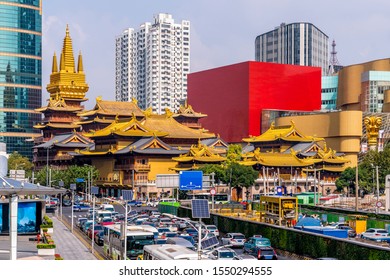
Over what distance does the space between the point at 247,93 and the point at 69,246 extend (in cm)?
10344

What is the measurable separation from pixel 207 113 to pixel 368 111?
33087 mm

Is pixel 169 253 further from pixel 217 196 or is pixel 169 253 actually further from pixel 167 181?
pixel 217 196

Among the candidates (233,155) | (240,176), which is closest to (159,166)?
(233,155)

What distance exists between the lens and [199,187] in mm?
85250

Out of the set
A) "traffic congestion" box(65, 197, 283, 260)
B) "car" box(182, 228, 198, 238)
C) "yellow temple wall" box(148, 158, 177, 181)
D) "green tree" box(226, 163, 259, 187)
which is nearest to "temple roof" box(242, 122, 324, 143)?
"yellow temple wall" box(148, 158, 177, 181)

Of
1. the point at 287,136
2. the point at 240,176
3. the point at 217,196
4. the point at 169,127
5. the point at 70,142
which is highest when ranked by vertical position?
the point at 169,127

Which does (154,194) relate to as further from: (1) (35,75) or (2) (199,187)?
(1) (35,75)

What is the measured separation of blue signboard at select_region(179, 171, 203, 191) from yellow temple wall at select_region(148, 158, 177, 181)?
3548 cm

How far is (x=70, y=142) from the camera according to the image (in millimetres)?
140500

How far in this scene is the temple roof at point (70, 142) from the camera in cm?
13912

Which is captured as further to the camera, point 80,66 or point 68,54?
point 68,54

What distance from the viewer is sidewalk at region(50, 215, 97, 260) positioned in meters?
50.4

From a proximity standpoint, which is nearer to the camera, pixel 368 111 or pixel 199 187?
pixel 199 187
